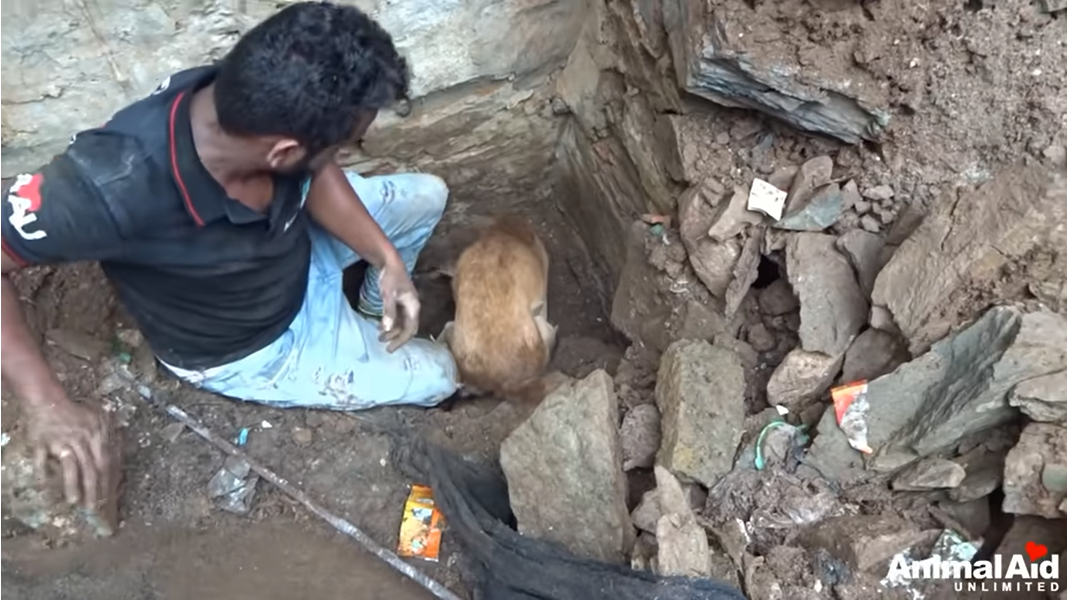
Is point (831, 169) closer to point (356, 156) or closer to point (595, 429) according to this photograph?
point (595, 429)

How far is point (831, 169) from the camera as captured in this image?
3092mm

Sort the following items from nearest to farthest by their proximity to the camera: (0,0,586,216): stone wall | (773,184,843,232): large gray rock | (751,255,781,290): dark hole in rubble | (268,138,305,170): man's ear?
(268,138,305,170): man's ear, (0,0,586,216): stone wall, (773,184,843,232): large gray rock, (751,255,781,290): dark hole in rubble

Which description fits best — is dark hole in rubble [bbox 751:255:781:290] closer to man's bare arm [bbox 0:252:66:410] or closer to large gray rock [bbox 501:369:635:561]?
large gray rock [bbox 501:369:635:561]

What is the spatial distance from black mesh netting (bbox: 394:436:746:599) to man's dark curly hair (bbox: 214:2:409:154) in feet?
4.02

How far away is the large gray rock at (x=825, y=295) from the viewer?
2.94 metres

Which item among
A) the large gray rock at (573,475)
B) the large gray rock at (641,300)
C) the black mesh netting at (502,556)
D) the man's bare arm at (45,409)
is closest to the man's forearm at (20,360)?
the man's bare arm at (45,409)

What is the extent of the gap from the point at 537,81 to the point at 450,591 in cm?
200

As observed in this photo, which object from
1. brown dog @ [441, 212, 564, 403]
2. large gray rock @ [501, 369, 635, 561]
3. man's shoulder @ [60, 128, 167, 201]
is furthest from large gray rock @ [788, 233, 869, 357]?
man's shoulder @ [60, 128, 167, 201]

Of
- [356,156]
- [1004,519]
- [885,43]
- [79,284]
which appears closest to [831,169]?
[885,43]

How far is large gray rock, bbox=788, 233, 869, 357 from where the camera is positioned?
294 cm

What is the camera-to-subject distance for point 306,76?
2.07m

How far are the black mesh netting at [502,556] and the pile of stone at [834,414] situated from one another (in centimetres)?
8

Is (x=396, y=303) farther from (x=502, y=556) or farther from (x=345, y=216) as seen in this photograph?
(x=502, y=556)

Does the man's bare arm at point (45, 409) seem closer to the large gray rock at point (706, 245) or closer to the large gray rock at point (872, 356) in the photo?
the large gray rock at point (706, 245)
